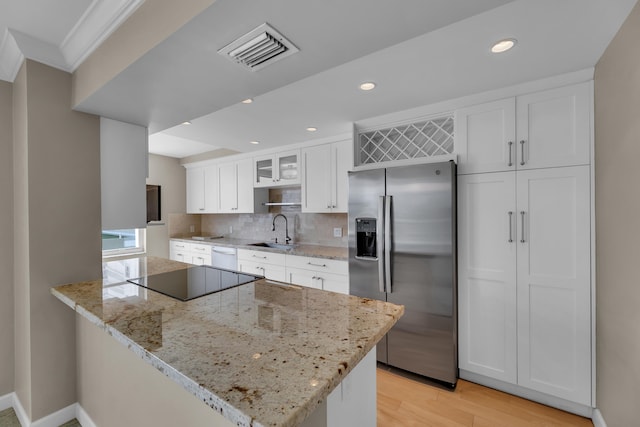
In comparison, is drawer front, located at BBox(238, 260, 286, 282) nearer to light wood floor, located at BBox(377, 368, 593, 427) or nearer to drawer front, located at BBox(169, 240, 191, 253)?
drawer front, located at BBox(169, 240, 191, 253)

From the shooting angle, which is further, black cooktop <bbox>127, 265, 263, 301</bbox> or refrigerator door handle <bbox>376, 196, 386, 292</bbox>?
refrigerator door handle <bbox>376, 196, 386, 292</bbox>

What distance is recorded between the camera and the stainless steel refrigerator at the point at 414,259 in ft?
7.08

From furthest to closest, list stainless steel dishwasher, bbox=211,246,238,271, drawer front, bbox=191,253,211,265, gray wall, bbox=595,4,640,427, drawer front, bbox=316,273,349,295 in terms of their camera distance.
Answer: drawer front, bbox=191,253,211,265 → stainless steel dishwasher, bbox=211,246,238,271 → drawer front, bbox=316,273,349,295 → gray wall, bbox=595,4,640,427

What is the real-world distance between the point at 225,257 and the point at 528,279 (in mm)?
3501

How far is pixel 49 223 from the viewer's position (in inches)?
62.3

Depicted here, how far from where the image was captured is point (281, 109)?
96.1 inches

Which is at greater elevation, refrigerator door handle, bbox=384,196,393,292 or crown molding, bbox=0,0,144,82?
crown molding, bbox=0,0,144,82

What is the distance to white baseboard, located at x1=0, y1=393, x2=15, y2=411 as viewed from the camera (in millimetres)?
1812

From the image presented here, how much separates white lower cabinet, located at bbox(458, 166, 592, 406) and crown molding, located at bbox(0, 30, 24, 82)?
291cm

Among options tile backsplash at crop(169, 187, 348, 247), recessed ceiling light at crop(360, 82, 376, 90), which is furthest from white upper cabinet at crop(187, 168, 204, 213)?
recessed ceiling light at crop(360, 82, 376, 90)

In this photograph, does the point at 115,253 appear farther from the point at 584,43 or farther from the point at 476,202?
the point at 584,43

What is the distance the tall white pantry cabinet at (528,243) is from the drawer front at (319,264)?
3.64ft

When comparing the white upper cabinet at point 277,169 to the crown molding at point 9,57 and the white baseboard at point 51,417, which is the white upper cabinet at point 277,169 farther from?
the white baseboard at point 51,417

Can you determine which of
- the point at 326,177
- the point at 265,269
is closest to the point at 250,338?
the point at 326,177
